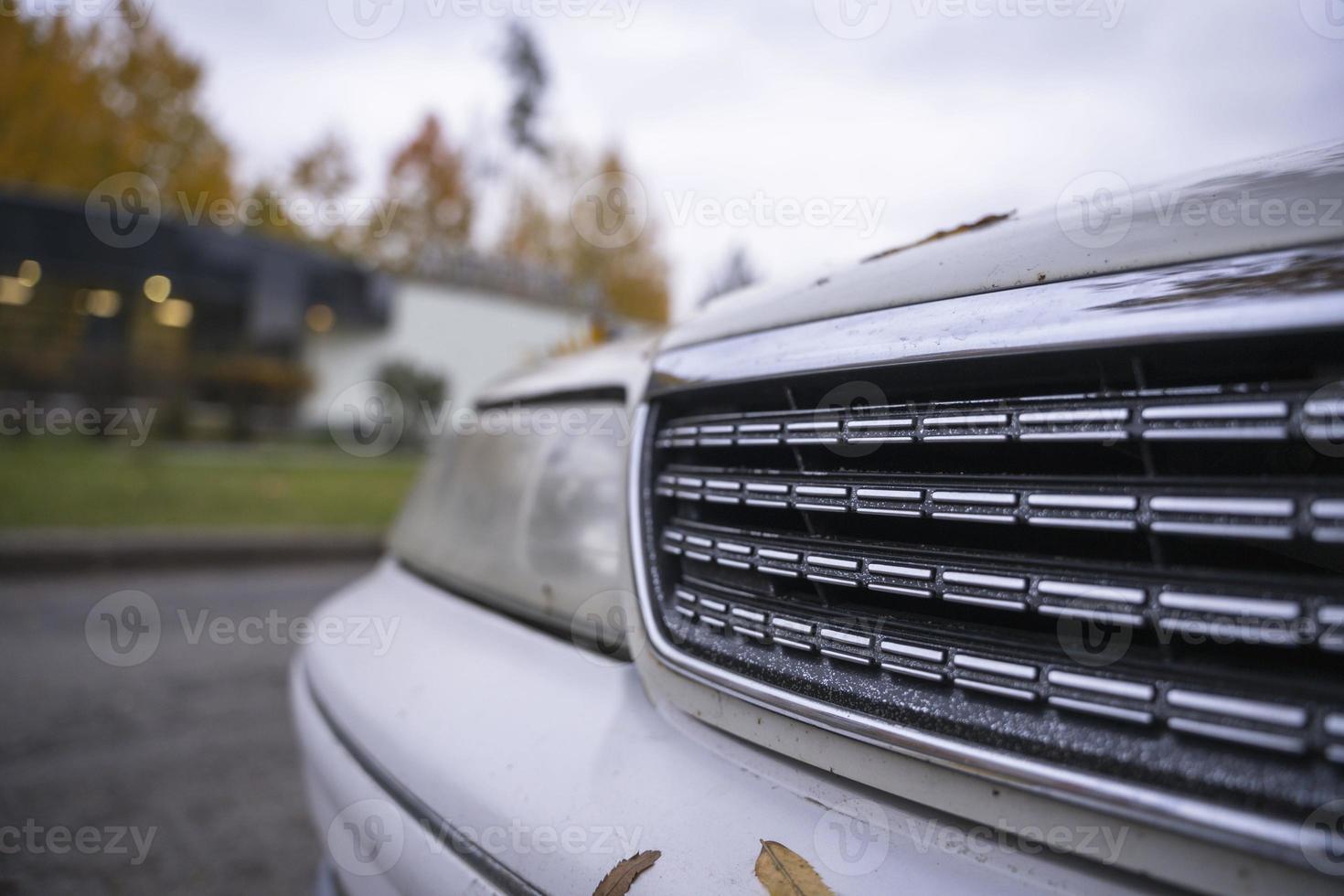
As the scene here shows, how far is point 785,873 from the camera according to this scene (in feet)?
2.65

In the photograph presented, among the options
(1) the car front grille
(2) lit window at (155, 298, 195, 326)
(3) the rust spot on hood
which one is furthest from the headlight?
(2) lit window at (155, 298, 195, 326)

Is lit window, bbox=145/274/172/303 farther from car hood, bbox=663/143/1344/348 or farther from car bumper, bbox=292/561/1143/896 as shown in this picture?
car hood, bbox=663/143/1344/348

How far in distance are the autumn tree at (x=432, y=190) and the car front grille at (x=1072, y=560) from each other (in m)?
31.5

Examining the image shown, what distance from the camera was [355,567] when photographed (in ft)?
22.2

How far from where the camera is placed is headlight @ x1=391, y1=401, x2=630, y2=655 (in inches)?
54.6

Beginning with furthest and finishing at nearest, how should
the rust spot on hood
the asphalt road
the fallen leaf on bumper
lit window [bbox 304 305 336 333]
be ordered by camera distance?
lit window [bbox 304 305 336 333]
the asphalt road
the rust spot on hood
the fallen leaf on bumper

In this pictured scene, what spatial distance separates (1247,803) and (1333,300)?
1.31ft

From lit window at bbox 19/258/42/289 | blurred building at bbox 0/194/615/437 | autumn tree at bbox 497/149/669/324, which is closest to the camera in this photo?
blurred building at bbox 0/194/615/437

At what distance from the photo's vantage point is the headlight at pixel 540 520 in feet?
4.55

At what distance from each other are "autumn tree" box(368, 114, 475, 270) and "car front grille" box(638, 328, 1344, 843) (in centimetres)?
3147

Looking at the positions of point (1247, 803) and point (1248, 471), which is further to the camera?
point (1248, 471)

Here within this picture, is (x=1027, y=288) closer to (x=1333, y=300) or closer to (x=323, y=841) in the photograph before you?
(x=1333, y=300)

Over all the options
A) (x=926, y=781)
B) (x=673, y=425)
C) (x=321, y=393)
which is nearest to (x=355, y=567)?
(x=673, y=425)

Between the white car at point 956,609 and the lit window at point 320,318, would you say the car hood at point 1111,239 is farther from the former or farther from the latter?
the lit window at point 320,318
